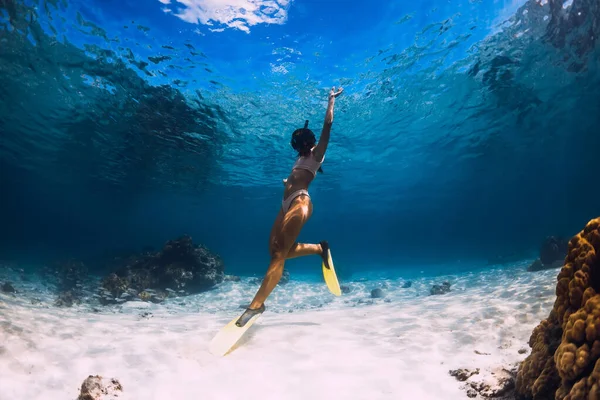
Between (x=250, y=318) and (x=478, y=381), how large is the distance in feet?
9.16

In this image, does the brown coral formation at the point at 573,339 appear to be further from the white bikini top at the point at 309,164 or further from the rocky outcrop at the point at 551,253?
the rocky outcrop at the point at 551,253

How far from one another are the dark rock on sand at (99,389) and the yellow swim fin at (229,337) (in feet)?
3.73

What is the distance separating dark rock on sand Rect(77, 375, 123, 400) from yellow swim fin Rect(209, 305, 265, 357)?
44.7 inches

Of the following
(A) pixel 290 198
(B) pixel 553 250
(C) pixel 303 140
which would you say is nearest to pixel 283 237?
(A) pixel 290 198

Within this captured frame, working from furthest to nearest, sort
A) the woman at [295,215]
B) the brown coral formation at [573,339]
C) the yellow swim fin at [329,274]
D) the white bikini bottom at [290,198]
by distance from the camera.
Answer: the yellow swim fin at [329,274]
the white bikini bottom at [290,198]
the woman at [295,215]
the brown coral formation at [573,339]

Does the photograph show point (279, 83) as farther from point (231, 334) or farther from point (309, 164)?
point (231, 334)

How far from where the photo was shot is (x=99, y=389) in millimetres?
2979

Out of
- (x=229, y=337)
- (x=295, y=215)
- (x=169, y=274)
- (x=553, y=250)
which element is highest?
(x=553, y=250)

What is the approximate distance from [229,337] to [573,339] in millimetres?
3653

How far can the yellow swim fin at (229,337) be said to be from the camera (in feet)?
13.0

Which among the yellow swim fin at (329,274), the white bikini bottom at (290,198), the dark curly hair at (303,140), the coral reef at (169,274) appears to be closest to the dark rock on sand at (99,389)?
the white bikini bottom at (290,198)

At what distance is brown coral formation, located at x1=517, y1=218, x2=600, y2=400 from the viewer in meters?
2.12

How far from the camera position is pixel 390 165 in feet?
106

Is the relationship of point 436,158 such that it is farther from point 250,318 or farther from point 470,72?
point 250,318
